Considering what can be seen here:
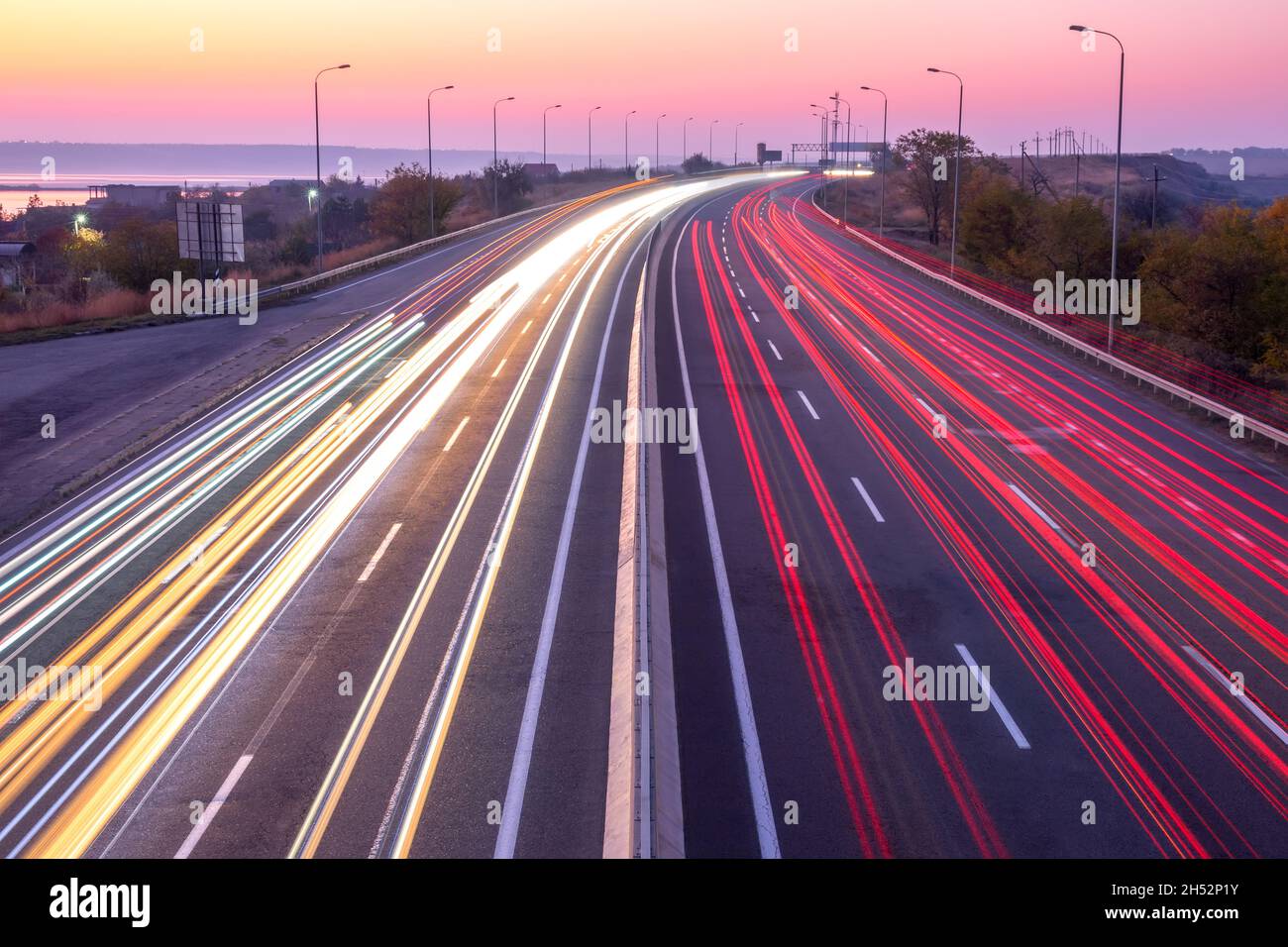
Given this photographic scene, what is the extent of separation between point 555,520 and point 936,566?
653cm

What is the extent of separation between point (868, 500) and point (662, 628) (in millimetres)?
7511

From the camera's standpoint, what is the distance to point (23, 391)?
98.1 feet

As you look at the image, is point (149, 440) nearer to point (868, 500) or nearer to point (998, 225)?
point (868, 500)

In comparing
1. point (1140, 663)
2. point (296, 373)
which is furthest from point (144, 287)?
point (1140, 663)

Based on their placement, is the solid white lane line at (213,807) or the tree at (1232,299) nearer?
the solid white lane line at (213,807)

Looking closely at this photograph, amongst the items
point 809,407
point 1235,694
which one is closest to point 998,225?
point 809,407

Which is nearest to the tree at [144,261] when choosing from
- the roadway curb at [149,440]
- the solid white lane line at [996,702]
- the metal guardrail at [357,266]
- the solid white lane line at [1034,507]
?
the metal guardrail at [357,266]

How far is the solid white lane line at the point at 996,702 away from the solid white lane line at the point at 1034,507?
5908mm

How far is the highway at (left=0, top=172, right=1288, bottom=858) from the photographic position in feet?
35.0

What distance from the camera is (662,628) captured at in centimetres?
1508

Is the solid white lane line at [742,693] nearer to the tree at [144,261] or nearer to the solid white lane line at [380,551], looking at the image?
the solid white lane line at [380,551]

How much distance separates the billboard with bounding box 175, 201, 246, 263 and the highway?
19.7m

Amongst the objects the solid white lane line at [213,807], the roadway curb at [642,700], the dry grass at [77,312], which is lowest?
the solid white lane line at [213,807]

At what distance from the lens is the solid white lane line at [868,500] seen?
20219 mm
